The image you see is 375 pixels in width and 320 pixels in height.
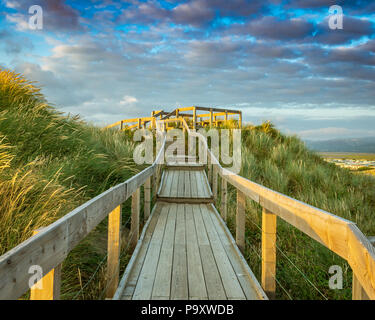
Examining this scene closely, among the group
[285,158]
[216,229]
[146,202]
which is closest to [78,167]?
[146,202]

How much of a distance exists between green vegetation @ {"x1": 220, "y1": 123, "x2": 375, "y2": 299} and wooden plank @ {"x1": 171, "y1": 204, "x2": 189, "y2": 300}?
2.98ft

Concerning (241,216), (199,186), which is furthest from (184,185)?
(241,216)

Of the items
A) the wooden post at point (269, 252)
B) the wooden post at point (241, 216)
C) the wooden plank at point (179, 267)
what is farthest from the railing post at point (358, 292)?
the wooden post at point (241, 216)

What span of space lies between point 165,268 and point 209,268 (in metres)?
0.52

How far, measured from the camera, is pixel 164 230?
4715 millimetres

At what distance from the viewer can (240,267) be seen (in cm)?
332

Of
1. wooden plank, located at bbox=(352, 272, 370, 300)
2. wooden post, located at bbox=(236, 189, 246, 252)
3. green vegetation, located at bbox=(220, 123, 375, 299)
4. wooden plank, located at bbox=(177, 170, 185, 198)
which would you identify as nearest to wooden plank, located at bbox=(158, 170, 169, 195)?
wooden plank, located at bbox=(177, 170, 185, 198)

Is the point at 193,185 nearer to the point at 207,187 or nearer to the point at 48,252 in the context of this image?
the point at 207,187

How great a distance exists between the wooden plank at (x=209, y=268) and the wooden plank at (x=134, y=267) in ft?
2.49

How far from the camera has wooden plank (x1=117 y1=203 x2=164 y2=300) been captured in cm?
269

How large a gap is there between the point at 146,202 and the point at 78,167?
1366 millimetres

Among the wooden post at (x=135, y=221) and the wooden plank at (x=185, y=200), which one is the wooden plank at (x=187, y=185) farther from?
the wooden post at (x=135, y=221)

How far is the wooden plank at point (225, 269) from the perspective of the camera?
8.96 ft
